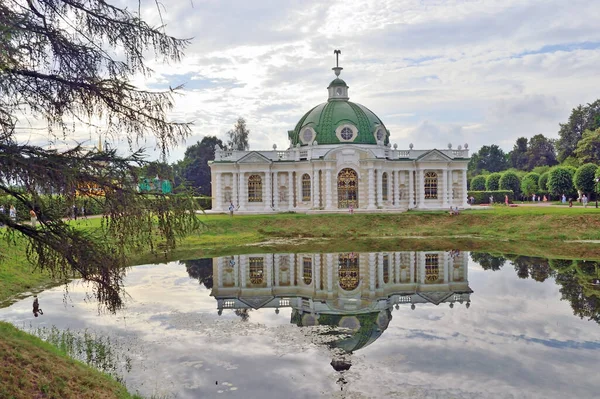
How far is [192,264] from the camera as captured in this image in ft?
90.2

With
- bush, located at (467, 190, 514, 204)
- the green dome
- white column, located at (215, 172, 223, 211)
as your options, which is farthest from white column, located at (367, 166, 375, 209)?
bush, located at (467, 190, 514, 204)

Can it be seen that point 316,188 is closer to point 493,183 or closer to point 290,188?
point 290,188

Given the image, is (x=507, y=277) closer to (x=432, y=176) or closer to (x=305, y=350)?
(x=305, y=350)

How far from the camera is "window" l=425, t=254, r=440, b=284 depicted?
22789mm

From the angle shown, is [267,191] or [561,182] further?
[561,182]

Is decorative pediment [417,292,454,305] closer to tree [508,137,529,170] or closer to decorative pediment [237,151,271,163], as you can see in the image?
decorative pediment [237,151,271,163]

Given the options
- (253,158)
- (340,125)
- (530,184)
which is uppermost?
(340,125)

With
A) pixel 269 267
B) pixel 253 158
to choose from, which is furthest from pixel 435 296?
pixel 253 158

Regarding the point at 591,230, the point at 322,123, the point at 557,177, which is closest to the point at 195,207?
the point at 591,230

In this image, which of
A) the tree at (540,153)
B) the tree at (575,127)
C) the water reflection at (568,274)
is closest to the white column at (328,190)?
the water reflection at (568,274)

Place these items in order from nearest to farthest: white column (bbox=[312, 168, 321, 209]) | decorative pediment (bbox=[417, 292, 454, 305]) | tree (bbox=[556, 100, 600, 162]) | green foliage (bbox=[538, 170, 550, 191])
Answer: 1. decorative pediment (bbox=[417, 292, 454, 305])
2. white column (bbox=[312, 168, 321, 209])
3. green foliage (bbox=[538, 170, 550, 191])
4. tree (bbox=[556, 100, 600, 162])

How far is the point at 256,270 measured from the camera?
992 inches

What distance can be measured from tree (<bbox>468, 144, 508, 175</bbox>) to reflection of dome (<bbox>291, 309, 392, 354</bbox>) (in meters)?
111

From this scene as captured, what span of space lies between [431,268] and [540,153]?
82938mm
